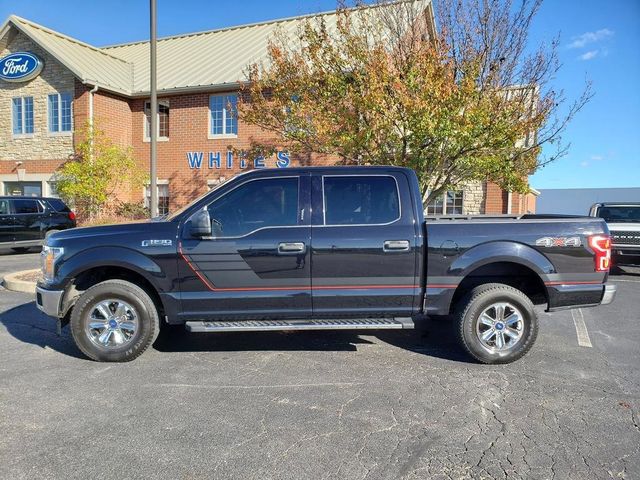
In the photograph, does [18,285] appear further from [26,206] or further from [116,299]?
[26,206]

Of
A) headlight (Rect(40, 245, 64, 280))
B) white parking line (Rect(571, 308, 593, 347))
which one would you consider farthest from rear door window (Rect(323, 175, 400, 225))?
white parking line (Rect(571, 308, 593, 347))

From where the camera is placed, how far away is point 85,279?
4.71m

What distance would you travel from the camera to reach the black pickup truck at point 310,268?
172 inches

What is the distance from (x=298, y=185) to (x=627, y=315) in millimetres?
5535

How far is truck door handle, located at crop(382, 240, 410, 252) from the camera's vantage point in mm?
4398

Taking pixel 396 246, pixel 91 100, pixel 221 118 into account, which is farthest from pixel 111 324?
pixel 91 100

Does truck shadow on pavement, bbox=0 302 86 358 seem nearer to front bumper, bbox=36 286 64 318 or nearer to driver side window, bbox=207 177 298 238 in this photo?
front bumper, bbox=36 286 64 318

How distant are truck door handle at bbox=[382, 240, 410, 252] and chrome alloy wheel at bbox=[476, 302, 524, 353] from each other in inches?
40.9

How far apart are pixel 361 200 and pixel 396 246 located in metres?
0.60

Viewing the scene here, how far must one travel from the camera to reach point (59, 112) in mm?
18062

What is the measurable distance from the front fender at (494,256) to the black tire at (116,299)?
3079mm

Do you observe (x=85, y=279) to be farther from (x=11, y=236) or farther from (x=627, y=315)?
(x=11, y=236)

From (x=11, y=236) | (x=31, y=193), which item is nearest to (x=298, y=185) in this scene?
(x=11, y=236)

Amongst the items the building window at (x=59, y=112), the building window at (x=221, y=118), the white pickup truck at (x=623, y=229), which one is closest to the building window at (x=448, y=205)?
the white pickup truck at (x=623, y=229)
